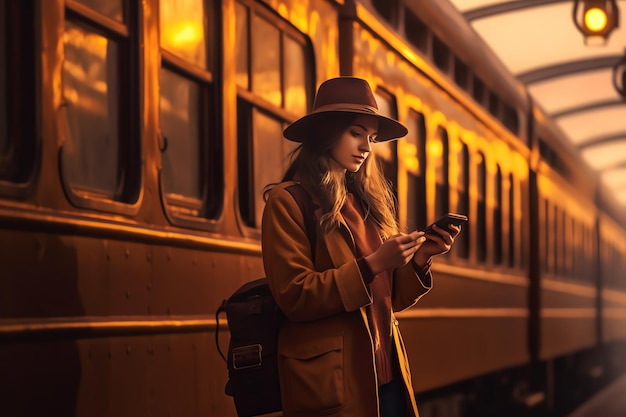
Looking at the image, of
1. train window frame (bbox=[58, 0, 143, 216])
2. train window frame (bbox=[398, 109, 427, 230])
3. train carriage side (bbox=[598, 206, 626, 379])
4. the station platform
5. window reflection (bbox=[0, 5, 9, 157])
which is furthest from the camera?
train carriage side (bbox=[598, 206, 626, 379])

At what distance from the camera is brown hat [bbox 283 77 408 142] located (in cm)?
319

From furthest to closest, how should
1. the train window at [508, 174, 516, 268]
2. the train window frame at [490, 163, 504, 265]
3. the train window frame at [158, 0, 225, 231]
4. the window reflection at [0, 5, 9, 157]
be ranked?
the train window at [508, 174, 516, 268]
the train window frame at [490, 163, 504, 265]
the train window frame at [158, 0, 225, 231]
the window reflection at [0, 5, 9, 157]

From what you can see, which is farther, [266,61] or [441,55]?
[441,55]

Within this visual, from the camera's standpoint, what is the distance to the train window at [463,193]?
833cm

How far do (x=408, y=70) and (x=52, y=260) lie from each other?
409 centimetres

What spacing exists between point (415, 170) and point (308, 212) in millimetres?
4223

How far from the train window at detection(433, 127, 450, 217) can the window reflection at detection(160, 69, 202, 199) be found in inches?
148

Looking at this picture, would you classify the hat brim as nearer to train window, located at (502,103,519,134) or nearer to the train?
the train

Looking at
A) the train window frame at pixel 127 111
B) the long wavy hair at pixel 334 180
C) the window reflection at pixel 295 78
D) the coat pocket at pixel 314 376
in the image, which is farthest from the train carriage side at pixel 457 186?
the coat pocket at pixel 314 376

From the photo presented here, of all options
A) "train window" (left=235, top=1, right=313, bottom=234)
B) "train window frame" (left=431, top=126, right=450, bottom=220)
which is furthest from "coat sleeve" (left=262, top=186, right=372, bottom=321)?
"train window frame" (left=431, top=126, right=450, bottom=220)

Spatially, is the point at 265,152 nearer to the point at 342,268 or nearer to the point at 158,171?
→ the point at 158,171

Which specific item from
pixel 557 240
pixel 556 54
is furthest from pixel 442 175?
pixel 557 240

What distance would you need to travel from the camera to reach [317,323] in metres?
3.03

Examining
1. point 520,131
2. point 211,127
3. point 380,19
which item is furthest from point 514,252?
point 211,127
